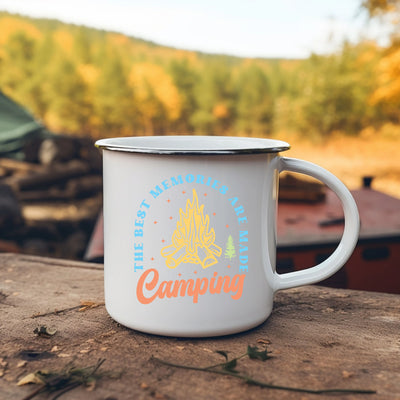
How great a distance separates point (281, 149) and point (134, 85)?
76.9 ft

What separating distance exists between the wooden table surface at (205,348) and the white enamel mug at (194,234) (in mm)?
48

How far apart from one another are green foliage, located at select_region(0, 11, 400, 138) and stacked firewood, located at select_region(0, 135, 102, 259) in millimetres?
10152

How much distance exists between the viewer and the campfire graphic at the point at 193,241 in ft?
2.49

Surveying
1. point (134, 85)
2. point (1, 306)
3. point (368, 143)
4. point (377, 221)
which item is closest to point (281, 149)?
point (1, 306)

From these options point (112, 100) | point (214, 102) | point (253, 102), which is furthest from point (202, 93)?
point (112, 100)

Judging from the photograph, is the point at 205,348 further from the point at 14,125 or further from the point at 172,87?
the point at 172,87

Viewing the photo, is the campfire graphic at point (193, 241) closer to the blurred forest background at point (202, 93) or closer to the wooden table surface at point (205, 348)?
the wooden table surface at point (205, 348)

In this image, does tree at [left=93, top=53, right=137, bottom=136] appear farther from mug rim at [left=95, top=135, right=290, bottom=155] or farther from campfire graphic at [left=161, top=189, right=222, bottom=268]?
campfire graphic at [left=161, top=189, right=222, bottom=268]

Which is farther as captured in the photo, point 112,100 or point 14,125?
point 112,100

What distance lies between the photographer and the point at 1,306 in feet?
3.19

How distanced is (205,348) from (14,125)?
18.6 ft

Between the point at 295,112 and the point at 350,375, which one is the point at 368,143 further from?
the point at 350,375

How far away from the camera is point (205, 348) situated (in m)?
0.78

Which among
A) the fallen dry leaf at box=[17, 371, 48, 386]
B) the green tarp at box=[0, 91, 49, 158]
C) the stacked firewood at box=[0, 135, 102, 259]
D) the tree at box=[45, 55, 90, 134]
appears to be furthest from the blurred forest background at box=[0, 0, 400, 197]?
the fallen dry leaf at box=[17, 371, 48, 386]
